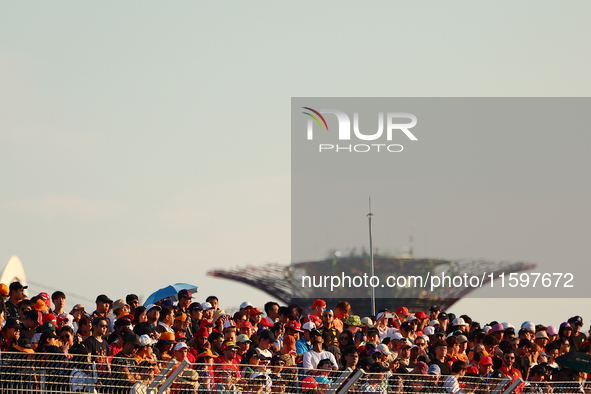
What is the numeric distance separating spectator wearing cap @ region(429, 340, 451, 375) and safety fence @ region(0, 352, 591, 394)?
192 cm

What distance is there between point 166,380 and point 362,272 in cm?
5967

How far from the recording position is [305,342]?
13.7 m

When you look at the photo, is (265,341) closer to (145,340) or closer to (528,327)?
(145,340)

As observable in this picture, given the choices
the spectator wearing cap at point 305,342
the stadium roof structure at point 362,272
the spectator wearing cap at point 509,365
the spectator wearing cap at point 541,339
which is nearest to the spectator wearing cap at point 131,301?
the spectator wearing cap at point 305,342

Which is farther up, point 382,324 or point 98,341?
point 382,324

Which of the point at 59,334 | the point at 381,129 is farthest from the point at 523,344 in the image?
the point at 381,129

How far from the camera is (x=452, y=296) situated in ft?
209

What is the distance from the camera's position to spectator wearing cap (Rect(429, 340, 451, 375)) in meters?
12.7

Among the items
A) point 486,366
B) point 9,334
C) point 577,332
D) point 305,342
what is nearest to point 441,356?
point 486,366

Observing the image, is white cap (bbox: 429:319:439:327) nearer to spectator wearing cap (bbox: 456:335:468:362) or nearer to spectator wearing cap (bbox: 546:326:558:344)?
spectator wearing cap (bbox: 546:326:558:344)

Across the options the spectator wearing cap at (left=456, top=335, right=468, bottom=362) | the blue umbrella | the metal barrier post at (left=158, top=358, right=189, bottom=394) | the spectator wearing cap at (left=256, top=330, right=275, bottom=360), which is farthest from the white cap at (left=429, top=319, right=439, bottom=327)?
the metal barrier post at (left=158, top=358, right=189, bottom=394)

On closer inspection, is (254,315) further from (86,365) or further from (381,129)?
(381,129)

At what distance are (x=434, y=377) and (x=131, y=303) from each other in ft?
17.9

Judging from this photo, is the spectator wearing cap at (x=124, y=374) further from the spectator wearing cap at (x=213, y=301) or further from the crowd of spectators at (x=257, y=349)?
the spectator wearing cap at (x=213, y=301)
